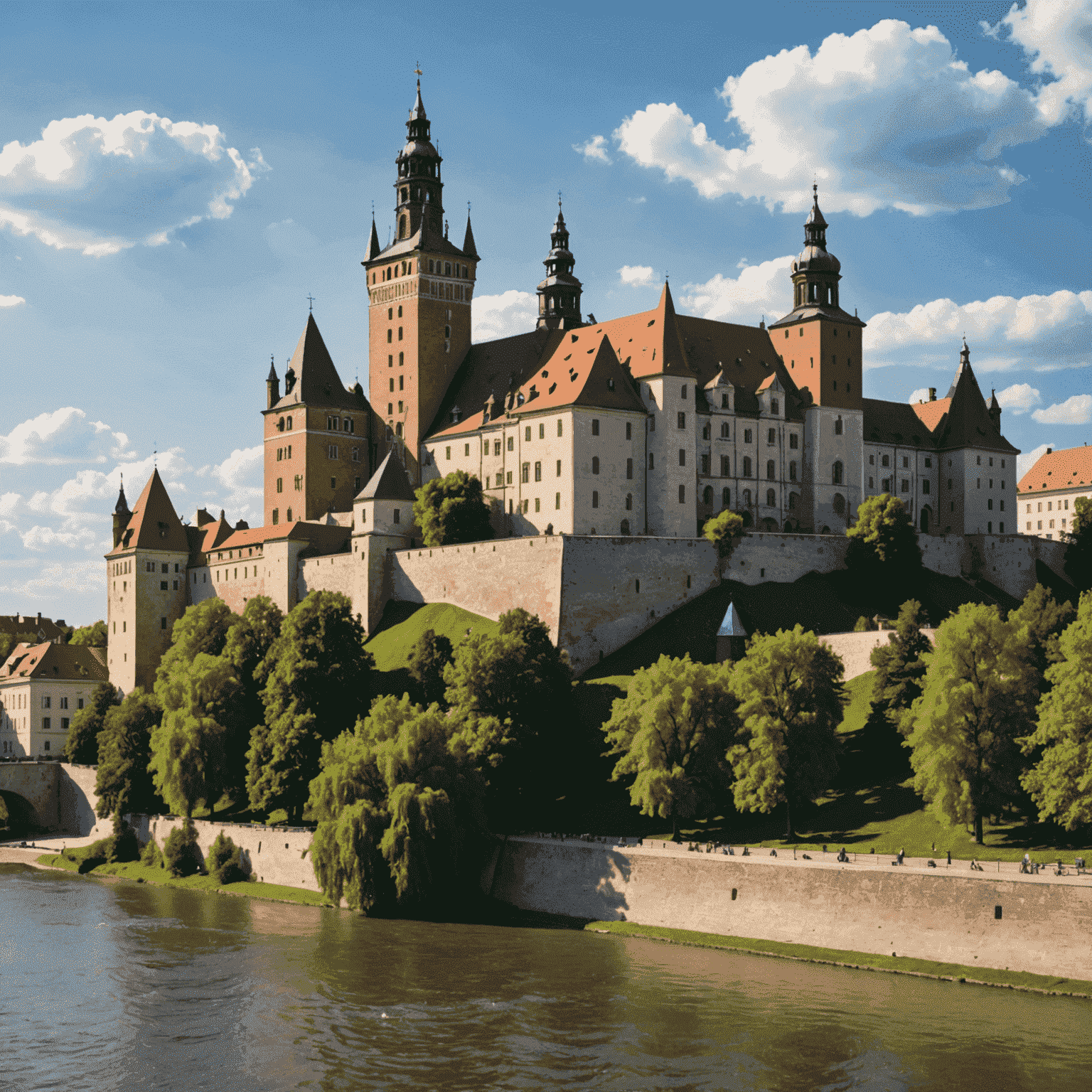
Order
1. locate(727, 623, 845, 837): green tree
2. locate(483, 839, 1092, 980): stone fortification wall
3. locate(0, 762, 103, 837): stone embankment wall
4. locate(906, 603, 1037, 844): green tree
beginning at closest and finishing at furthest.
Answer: locate(483, 839, 1092, 980): stone fortification wall, locate(906, 603, 1037, 844): green tree, locate(727, 623, 845, 837): green tree, locate(0, 762, 103, 837): stone embankment wall

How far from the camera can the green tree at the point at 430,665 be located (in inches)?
3787

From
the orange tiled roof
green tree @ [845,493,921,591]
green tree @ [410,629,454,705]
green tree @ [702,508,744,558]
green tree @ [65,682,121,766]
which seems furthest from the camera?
the orange tiled roof

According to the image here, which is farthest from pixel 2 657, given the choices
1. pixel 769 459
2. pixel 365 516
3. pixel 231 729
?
pixel 769 459

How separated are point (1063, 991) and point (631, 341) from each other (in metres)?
72.8

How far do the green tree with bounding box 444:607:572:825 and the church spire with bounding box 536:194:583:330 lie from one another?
2354 inches

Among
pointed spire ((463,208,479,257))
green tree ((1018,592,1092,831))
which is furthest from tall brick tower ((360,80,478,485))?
green tree ((1018,592,1092,831))

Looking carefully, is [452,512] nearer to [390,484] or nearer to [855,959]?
[390,484]

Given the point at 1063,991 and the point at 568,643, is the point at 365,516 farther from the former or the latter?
the point at 1063,991

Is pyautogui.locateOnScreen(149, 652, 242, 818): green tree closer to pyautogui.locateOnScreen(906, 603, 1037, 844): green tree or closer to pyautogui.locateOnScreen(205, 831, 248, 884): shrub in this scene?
pyautogui.locateOnScreen(205, 831, 248, 884): shrub

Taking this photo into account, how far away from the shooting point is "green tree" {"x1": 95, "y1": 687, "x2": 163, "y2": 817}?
102 m

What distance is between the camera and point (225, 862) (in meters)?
87.6

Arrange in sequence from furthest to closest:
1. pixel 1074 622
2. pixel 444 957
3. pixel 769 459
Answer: pixel 769 459
pixel 1074 622
pixel 444 957

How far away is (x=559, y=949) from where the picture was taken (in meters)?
65.2

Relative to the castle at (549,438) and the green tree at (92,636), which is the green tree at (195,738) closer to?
the castle at (549,438)
